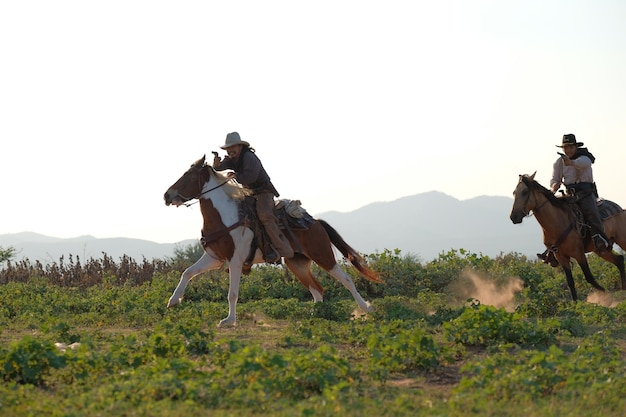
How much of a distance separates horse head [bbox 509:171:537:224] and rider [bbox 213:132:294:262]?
13.7 ft

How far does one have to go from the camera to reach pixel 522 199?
16.0m

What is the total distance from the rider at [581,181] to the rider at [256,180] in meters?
5.12

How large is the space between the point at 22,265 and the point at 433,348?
1903cm

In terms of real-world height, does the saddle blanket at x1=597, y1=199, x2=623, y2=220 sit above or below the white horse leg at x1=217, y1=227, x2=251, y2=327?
above

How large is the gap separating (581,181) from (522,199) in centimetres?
138

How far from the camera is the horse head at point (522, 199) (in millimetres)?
15914

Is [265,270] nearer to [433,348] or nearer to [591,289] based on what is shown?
[591,289]

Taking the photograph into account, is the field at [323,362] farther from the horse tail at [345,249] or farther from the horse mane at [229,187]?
the horse mane at [229,187]

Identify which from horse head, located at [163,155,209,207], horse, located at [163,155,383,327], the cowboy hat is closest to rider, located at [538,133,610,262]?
horse, located at [163,155,383,327]

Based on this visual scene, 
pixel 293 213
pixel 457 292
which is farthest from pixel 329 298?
pixel 293 213

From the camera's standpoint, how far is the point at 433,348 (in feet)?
31.5

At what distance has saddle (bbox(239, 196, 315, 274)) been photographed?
14.1m

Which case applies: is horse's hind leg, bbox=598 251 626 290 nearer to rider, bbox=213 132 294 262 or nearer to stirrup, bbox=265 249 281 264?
rider, bbox=213 132 294 262

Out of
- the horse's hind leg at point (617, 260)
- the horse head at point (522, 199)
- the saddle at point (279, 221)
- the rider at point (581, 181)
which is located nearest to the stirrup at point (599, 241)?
the rider at point (581, 181)
